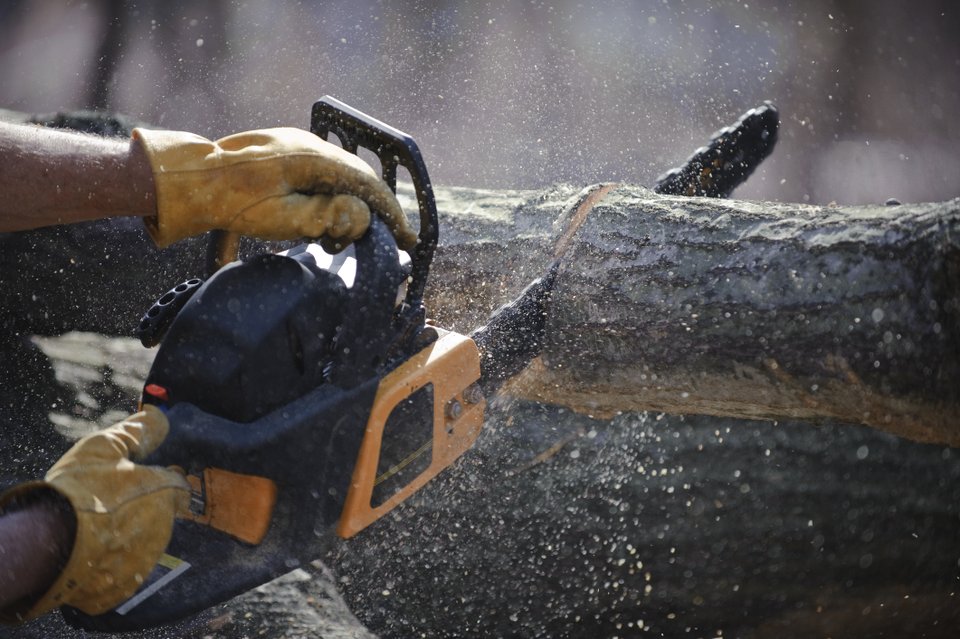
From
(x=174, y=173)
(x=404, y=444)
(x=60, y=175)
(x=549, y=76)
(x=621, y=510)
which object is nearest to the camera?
(x=174, y=173)

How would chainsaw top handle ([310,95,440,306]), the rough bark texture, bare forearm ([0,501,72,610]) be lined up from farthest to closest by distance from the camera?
the rough bark texture, chainsaw top handle ([310,95,440,306]), bare forearm ([0,501,72,610])

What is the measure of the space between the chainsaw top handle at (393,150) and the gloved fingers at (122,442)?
1.87ft

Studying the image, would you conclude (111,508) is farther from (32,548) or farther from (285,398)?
(285,398)

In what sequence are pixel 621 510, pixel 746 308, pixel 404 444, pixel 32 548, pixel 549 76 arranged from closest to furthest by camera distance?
pixel 32 548
pixel 404 444
pixel 746 308
pixel 621 510
pixel 549 76

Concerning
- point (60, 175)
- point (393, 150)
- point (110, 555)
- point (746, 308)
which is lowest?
point (110, 555)

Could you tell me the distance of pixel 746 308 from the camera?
187 cm

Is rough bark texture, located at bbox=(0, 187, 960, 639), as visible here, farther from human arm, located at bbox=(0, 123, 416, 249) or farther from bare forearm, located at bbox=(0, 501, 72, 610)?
bare forearm, located at bbox=(0, 501, 72, 610)

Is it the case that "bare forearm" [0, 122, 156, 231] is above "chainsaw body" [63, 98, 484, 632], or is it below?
above

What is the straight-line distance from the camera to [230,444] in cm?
145

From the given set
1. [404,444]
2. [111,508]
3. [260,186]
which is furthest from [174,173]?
[404,444]

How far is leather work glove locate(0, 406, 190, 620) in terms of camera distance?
1.31 metres

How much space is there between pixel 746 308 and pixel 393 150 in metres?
0.91

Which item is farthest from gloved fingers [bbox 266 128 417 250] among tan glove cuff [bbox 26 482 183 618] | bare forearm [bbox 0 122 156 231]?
tan glove cuff [bbox 26 482 183 618]

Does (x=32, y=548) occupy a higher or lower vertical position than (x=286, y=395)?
lower
